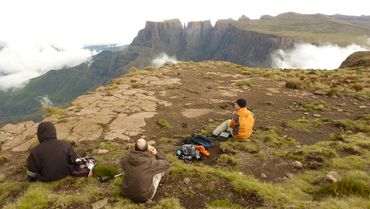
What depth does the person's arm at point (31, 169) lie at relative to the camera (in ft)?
32.1

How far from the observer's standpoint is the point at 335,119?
698 inches

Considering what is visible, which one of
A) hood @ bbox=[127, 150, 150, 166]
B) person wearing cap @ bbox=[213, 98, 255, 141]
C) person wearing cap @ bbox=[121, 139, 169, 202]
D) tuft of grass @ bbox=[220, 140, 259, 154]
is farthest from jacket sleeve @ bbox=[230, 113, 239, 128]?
hood @ bbox=[127, 150, 150, 166]

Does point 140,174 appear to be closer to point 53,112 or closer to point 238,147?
point 238,147

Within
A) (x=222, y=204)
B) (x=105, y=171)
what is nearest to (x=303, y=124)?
(x=222, y=204)

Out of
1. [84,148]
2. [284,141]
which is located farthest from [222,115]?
[84,148]

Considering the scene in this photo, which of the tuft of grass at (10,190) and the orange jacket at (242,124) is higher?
the orange jacket at (242,124)

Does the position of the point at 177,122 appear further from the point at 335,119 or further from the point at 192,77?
the point at 192,77

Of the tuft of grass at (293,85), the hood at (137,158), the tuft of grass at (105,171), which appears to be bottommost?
the tuft of grass at (293,85)

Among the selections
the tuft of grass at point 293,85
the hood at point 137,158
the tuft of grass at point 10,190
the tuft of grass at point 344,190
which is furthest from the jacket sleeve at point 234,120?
the tuft of grass at point 293,85

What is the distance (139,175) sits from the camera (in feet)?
28.5

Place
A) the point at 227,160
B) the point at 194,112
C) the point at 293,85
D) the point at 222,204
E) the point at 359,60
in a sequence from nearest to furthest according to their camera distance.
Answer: the point at 222,204, the point at 227,160, the point at 194,112, the point at 293,85, the point at 359,60

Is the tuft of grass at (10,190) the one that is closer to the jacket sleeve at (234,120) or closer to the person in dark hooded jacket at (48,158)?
the person in dark hooded jacket at (48,158)

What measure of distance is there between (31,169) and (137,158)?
12.7ft

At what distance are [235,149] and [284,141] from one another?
2.83 metres
